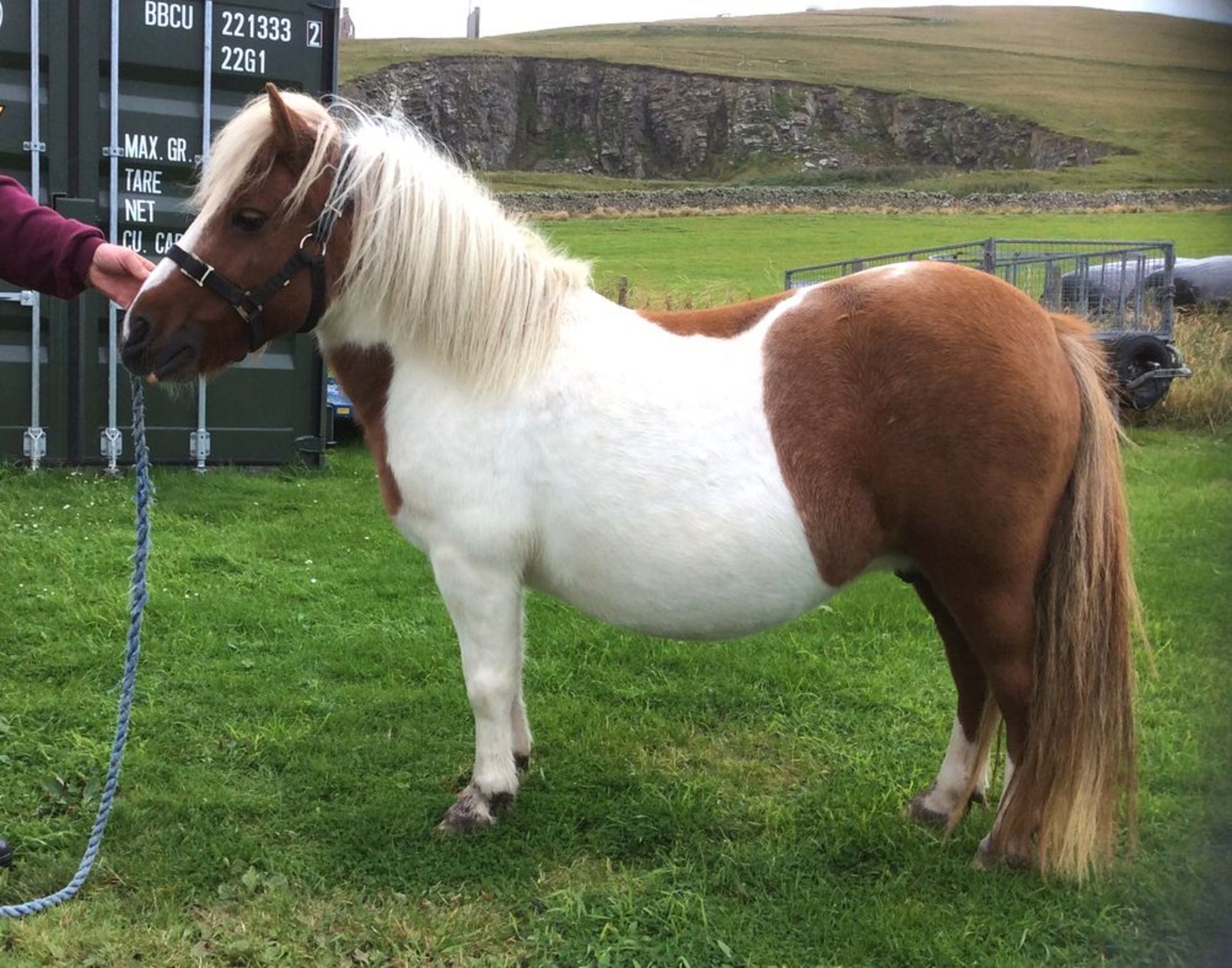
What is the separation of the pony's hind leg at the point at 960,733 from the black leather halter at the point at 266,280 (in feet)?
6.38

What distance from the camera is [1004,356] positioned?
2.48 metres

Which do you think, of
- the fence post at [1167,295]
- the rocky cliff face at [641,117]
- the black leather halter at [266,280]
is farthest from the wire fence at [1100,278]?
the rocky cliff face at [641,117]

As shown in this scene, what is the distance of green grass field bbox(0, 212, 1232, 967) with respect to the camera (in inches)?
96.0

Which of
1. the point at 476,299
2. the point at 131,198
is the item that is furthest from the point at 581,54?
the point at 476,299

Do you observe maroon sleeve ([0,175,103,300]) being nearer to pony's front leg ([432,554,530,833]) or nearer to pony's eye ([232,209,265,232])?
pony's eye ([232,209,265,232])

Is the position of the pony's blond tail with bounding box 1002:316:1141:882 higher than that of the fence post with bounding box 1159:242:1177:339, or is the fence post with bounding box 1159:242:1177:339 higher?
the fence post with bounding box 1159:242:1177:339

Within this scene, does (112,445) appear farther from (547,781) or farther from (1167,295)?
(1167,295)

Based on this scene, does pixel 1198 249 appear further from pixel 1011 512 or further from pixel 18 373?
pixel 18 373

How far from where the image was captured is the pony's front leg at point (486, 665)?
8.98ft

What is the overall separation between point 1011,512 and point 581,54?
72596 mm

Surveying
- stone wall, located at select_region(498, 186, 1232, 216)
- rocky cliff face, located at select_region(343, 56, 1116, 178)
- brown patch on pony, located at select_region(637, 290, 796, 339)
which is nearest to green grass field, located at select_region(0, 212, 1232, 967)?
brown patch on pony, located at select_region(637, 290, 796, 339)

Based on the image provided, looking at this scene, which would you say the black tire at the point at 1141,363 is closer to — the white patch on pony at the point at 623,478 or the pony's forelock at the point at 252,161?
the white patch on pony at the point at 623,478

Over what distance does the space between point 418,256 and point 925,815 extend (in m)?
2.30

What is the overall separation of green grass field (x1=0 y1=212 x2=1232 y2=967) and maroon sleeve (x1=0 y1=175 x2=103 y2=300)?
166 cm
